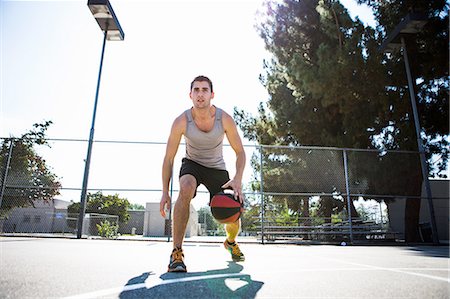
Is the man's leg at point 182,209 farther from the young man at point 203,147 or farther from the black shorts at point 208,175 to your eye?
the black shorts at point 208,175

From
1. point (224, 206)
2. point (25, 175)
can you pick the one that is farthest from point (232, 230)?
point (25, 175)

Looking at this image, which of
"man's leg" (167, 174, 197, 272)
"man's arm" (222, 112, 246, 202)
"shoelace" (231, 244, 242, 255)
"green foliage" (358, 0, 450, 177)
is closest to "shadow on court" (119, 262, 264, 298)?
"man's leg" (167, 174, 197, 272)

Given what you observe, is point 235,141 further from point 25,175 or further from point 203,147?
point 25,175

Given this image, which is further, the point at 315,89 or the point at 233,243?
the point at 315,89

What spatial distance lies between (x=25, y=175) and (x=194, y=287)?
7831mm

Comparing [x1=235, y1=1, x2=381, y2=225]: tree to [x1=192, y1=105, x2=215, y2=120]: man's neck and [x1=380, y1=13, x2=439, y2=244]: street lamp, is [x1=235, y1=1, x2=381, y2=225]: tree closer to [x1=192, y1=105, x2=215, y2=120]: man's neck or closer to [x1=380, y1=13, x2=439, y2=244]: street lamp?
[x1=380, y1=13, x2=439, y2=244]: street lamp

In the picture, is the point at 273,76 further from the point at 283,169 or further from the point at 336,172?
the point at 336,172

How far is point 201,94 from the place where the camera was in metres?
2.76

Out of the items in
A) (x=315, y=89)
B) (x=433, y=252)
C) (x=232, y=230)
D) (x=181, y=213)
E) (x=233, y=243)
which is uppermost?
(x=315, y=89)

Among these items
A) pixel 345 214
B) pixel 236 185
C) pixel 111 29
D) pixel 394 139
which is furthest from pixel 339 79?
pixel 236 185

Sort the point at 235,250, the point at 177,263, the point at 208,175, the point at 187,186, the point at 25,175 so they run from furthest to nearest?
the point at 25,175 → the point at 208,175 → the point at 235,250 → the point at 187,186 → the point at 177,263

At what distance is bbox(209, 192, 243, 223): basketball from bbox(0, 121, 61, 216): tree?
6.44m

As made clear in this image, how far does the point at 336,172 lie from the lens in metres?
8.50

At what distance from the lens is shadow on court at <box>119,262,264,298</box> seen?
1.32 metres
